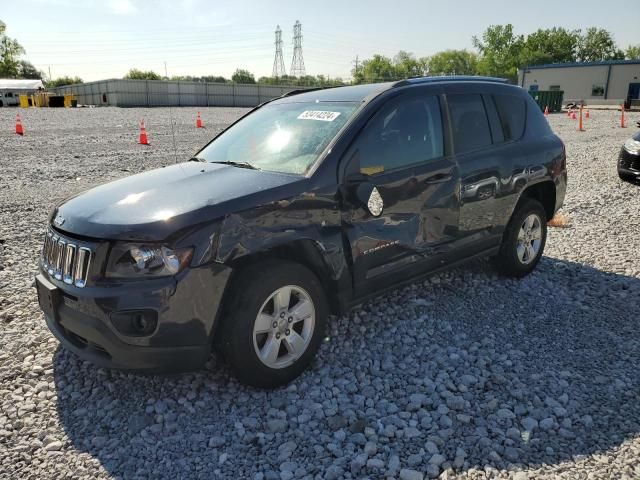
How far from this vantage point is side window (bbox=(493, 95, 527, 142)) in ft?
16.0

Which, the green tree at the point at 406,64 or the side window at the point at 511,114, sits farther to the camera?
the green tree at the point at 406,64

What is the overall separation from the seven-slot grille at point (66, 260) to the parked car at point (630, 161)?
9.97 meters

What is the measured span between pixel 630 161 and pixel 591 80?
196 ft

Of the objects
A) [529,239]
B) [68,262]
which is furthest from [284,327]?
[529,239]

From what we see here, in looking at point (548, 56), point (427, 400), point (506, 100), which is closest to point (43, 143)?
point (506, 100)

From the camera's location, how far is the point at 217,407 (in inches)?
125

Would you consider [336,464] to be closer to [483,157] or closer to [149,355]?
[149,355]

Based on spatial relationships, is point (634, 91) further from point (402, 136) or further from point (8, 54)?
point (8, 54)

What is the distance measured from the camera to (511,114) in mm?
4977

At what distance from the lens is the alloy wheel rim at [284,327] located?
3.19 meters

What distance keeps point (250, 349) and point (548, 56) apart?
120m

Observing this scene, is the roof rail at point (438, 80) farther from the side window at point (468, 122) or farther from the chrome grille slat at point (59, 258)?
the chrome grille slat at point (59, 258)

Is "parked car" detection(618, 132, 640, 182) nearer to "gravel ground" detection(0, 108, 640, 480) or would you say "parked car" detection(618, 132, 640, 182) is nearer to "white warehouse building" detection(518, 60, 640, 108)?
"gravel ground" detection(0, 108, 640, 480)

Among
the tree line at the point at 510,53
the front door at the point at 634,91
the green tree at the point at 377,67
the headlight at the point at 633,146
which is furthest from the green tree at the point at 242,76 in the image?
the headlight at the point at 633,146
